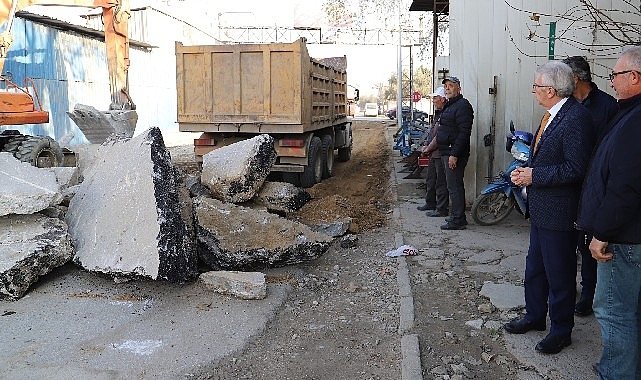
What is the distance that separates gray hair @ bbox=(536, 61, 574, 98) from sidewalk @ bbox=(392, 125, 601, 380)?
5.57 ft

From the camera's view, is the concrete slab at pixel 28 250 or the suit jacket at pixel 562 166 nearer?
the suit jacket at pixel 562 166

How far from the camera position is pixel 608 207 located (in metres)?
2.89

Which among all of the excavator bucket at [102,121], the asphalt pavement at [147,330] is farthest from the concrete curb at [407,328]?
the excavator bucket at [102,121]

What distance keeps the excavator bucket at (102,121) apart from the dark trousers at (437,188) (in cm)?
667

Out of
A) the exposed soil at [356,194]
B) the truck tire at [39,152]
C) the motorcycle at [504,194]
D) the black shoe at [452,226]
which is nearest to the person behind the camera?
the motorcycle at [504,194]

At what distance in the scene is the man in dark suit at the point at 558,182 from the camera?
360 cm

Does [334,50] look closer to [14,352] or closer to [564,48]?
[564,48]

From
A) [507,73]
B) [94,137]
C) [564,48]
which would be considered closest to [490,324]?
[564,48]

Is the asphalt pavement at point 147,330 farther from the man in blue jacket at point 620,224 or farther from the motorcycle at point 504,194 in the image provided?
the motorcycle at point 504,194

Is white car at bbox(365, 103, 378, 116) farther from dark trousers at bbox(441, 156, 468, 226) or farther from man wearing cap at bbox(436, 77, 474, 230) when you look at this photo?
dark trousers at bbox(441, 156, 468, 226)

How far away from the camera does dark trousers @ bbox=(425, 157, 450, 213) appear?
26.7ft

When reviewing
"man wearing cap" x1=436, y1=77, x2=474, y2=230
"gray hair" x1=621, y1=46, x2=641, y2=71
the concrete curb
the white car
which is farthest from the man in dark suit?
the white car

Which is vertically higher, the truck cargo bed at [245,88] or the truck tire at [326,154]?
the truck cargo bed at [245,88]

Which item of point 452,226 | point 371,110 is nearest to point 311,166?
point 452,226
